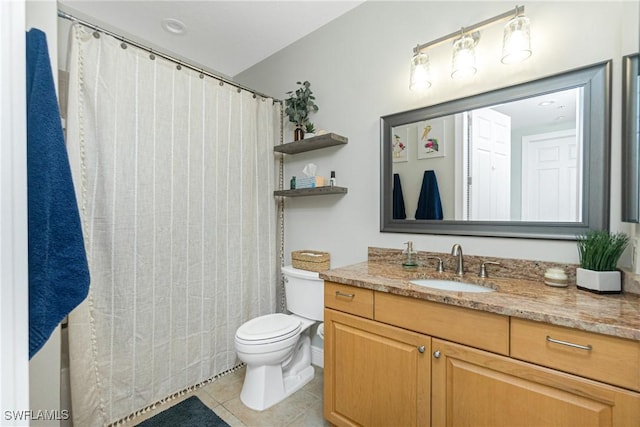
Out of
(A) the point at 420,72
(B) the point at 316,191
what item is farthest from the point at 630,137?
(B) the point at 316,191

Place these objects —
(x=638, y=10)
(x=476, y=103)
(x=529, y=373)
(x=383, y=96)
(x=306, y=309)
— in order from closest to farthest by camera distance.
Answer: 1. (x=529, y=373)
2. (x=638, y=10)
3. (x=476, y=103)
4. (x=383, y=96)
5. (x=306, y=309)

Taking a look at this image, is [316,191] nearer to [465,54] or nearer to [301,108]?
[301,108]

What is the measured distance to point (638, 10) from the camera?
3.58 ft

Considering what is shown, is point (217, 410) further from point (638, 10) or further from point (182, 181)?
point (638, 10)

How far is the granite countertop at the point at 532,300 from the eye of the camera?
85 cm

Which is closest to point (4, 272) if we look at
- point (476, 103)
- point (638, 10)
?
point (476, 103)

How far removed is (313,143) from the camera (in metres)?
2.13

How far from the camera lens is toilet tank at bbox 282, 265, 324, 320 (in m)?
2.00

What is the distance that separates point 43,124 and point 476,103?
1.74 meters

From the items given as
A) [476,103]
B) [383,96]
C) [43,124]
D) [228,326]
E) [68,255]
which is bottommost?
[228,326]

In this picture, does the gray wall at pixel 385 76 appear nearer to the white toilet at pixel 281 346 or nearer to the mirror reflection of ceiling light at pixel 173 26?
the white toilet at pixel 281 346

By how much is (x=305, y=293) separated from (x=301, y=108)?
1395 millimetres

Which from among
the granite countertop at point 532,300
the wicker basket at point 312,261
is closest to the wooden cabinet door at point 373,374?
the granite countertop at point 532,300

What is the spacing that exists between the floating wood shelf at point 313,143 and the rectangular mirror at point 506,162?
321 mm
